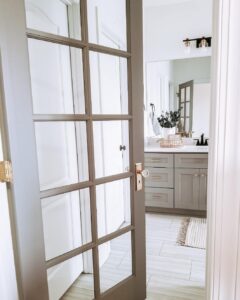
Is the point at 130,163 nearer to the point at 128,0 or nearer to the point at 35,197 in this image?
the point at 35,197

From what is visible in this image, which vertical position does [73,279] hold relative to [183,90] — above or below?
below

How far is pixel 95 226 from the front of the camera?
1.32m

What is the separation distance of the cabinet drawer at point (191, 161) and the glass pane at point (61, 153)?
5.79 ft

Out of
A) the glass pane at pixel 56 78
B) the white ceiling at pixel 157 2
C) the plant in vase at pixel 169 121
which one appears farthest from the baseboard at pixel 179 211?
the white ceiling at pixel 157 2

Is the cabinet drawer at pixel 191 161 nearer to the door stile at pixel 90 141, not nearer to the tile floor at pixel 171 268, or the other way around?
the tile floor at pixel 171 268

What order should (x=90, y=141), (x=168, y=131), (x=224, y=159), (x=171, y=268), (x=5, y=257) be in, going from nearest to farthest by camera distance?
(x=224, y=159) → (x=5, y=257) → (x=90, y=141) → (x=171, y=268) → (x=168, y=131)

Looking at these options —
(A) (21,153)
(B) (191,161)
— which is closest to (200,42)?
(B) (191,161)

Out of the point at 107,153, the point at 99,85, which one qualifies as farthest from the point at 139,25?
the point at 107,153

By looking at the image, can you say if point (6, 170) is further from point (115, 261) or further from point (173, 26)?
point (173, 26)

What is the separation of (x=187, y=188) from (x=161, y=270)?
3.97 feet

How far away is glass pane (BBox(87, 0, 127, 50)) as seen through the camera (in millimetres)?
1347

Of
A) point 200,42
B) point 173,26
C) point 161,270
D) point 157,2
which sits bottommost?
point 161,270

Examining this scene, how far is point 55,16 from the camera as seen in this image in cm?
136

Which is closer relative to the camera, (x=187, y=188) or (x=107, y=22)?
(x=107, y=22)
